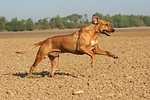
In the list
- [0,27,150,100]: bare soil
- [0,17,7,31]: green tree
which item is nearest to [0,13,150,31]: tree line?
[0,17,7,31]: green tree

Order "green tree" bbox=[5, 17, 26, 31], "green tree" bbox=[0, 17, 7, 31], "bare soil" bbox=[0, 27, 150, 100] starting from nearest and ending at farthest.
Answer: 1. "bare soil" bbox=[0, 27, 150, 100]
2. "green tree" bbox=[5, 17, 26, 31]
3. "green tree" bbox=[0, 17, 7, 31]

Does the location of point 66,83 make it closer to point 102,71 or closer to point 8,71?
point 102,71

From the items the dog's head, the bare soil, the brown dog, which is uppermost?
the dog's head

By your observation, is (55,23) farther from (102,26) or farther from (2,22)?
(102,26)

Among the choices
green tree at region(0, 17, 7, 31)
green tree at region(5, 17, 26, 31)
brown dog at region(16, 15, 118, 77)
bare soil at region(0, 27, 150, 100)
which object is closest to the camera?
bare soil at region(0, 27, 150, 100)

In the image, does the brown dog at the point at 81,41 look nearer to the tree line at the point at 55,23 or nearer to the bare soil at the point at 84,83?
the bare soil at the point at 84,83

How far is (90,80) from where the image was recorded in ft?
25.0

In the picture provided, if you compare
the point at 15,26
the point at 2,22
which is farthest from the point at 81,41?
the point at 2,22

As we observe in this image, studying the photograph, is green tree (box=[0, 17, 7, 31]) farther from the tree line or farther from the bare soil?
the bare soil

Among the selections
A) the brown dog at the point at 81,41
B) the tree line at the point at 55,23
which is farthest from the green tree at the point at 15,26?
the brown dog at the point at 81,41

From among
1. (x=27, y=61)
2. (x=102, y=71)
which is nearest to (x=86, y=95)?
(x=102, y=71)

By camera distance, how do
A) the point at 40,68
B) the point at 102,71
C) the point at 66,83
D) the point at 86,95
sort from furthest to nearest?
the point at 40,68 → the point at 102,71 → the point at 66,83 → the point at 86,95

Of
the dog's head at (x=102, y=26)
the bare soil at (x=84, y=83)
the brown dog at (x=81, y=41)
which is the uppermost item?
the dog's head at (x=102, y=26)

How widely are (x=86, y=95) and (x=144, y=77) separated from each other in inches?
99.4
